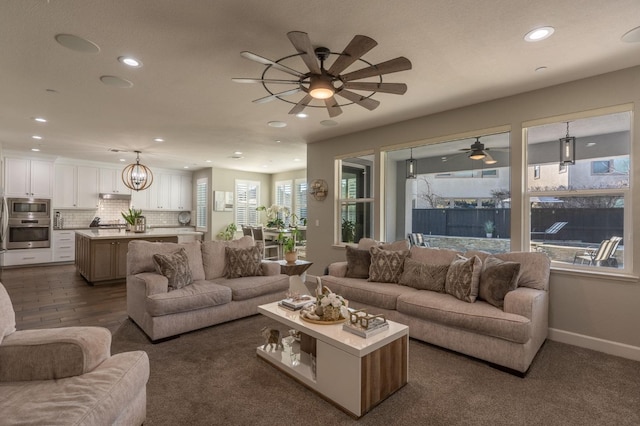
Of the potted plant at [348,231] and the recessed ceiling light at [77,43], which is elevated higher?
the recessed ceiling light at [77,43]

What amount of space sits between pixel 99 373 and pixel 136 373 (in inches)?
6.6

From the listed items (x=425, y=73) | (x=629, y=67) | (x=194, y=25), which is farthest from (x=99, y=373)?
(x=629, y=67)

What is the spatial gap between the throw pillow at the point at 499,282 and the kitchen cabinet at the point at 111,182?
9.15 metres

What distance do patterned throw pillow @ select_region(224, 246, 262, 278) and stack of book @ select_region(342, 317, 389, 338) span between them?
213cm

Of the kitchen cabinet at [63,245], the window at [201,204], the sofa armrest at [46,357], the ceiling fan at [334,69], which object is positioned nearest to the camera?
the sofa armrest at [46,357]

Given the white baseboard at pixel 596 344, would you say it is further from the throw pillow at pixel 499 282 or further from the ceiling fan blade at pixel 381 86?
the ceiling fan blade at pixel 381 86

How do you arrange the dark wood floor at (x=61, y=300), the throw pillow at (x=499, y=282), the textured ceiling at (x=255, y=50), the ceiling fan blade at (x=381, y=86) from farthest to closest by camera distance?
the dark wood floor at (x=61, y=300), the throw pillow at (x=499, y=282), the ceiling fan blade at (x=381, y=86), the textured ceiling at (x=255, y=50)

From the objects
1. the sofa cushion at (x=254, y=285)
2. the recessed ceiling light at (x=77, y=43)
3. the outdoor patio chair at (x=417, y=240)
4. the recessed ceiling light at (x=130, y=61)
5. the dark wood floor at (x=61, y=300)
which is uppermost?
the recessed ceiling light at (x=130, y=61)

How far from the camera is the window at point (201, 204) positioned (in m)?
9.42

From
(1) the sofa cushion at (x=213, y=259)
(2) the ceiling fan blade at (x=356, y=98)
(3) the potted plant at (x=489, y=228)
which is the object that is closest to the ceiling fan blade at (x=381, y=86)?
(2) the ceiling fan blade at (x=356, y=98)

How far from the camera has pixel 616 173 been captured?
3145mm

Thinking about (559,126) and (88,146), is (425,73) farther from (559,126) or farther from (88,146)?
(88,146)

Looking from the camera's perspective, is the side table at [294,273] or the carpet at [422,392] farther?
the side table at [294,273]

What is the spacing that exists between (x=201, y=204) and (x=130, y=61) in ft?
23.6
